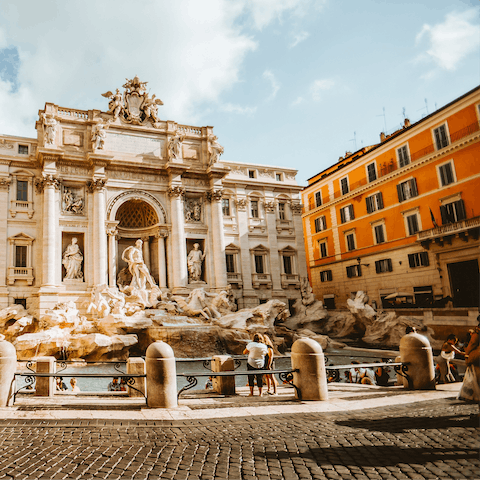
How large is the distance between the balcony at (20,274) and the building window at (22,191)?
4.71 m

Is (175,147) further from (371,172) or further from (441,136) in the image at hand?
(441,136)

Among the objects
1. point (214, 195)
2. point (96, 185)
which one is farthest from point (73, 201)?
point (214, 195)

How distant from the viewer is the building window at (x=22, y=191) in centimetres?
2738

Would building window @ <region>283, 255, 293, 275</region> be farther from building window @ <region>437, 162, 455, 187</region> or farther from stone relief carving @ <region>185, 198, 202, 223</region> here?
building window @ <region>437, 162, 455, 187</region>

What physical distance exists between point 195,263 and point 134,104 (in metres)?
13.1

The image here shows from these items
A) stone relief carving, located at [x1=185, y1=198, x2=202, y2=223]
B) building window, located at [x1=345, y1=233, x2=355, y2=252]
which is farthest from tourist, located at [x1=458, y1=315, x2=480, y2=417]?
building window, located at [x1=345, y1=233, x2=355, y2=252]

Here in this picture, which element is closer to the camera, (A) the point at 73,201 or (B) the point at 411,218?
(A) the point at 73,201

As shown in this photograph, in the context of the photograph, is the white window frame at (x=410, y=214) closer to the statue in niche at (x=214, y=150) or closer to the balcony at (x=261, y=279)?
the balcony at (x=261, y=279)

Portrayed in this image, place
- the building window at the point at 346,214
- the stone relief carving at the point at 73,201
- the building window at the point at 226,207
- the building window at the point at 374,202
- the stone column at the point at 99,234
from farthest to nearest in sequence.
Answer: the building window at the point at 346,214, the building window at the point at 226,207, the building window at the point at 374,202, the stone relief carving at the point at 73,201, the stone column at the point at 99,234

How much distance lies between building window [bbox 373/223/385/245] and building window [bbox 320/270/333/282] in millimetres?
6877

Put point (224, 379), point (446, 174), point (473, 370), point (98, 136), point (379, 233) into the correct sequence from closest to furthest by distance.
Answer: point (473, 370) < point (224, 379) < point (446, 174) < point (98, 136) < point (379, 233)

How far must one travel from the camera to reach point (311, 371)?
28.3 ft

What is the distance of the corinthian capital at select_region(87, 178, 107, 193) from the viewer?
28.0m

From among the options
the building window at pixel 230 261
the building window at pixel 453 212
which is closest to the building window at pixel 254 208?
the building window at pixel 230 261
